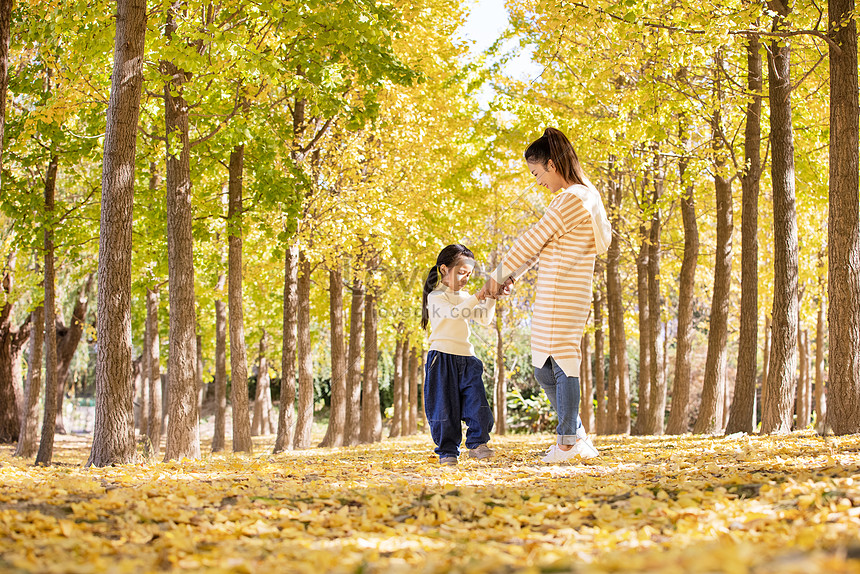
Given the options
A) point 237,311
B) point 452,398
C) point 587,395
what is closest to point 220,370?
point 237,311

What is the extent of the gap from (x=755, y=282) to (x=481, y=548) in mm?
7059

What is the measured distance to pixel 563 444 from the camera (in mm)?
5398

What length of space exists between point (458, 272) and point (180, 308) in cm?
356

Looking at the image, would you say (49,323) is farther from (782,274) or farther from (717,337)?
(782,274)

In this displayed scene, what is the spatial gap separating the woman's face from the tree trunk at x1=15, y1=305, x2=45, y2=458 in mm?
10227

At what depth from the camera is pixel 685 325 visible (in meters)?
12.4

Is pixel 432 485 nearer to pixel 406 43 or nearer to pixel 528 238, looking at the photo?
pixel 528 238

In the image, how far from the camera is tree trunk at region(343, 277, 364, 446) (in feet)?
49.9

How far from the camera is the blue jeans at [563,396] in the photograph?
5.14m

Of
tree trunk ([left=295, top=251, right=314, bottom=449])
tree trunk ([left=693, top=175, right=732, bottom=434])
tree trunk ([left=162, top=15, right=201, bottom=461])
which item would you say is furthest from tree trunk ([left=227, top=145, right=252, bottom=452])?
tree trunk ([left=693, top=175, right=732, bottom=434])

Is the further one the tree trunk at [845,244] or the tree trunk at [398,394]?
the tree trunk at [398,394]

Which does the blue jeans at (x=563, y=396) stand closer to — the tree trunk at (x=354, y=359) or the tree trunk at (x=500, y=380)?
the tree trunk at (x=354, y=359)

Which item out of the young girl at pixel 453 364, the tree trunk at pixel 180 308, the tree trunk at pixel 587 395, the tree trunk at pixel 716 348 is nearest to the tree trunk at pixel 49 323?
the tree trunk at pixel 180 308

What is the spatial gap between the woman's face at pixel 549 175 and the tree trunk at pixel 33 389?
33.6 feet
